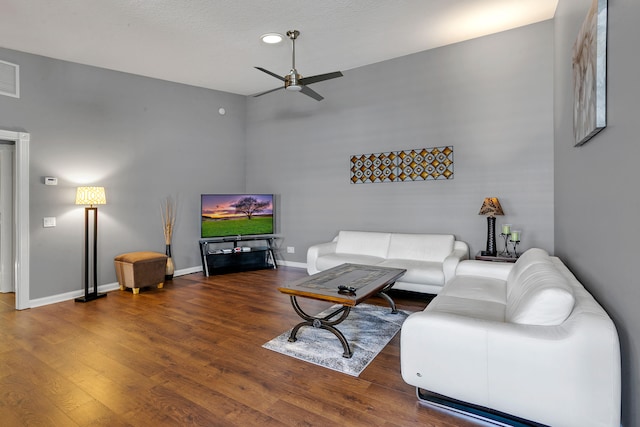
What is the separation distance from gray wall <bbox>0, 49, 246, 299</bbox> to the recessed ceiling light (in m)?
2.21

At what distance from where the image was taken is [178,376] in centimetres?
233

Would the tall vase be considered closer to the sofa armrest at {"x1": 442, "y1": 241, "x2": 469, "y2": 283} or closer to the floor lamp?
the floor lamp

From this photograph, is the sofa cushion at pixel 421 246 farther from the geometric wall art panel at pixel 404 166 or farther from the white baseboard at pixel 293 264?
the white baseboard at pixel 293 264

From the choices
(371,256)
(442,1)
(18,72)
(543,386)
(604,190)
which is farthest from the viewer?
(371,256)

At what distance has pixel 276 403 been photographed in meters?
2.02

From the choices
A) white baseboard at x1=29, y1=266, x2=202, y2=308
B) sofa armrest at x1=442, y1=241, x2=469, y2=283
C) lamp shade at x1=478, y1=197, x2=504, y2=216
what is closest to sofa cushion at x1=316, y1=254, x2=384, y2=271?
sofa armrest at x1=442, y1=241, x2=469, y2=283

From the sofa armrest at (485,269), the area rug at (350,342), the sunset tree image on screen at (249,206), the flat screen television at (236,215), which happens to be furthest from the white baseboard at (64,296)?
the sofa armrest at (485,269)

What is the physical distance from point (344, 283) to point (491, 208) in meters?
2.31

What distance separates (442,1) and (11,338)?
17.1ft

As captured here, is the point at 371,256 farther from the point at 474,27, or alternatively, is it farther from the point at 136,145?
the point at 136,145

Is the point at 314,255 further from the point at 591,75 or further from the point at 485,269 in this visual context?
the point at 591,75

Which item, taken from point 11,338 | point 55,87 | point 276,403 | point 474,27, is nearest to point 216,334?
point 276,403

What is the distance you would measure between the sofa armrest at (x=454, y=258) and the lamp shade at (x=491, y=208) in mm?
517

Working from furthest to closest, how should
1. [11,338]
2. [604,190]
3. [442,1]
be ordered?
[442,1], [11,338], [604,190]
